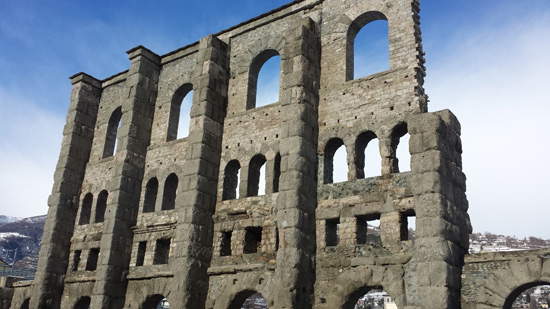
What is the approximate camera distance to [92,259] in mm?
19969

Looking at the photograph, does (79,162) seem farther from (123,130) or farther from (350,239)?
(350,239)

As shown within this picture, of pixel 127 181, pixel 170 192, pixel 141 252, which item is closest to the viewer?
pixel 141 252

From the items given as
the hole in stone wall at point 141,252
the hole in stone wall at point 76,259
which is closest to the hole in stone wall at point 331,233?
the hole in stone wall at point 141,252

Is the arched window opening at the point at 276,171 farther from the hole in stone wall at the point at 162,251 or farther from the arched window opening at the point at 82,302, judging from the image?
the arched window opening at the point at 82,302

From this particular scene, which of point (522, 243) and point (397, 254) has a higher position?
point (522, 243)

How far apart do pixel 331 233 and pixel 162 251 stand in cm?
643

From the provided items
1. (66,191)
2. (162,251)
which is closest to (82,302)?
(162,251)

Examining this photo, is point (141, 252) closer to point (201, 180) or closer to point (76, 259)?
point (76, 259)

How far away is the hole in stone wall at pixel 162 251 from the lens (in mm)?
17728

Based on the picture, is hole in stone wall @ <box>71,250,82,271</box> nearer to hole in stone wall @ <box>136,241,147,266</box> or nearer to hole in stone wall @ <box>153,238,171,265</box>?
hole in stone wall @ <box>136,241,147,266</box>

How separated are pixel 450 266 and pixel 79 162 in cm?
1603

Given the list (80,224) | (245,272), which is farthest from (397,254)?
(80,224)

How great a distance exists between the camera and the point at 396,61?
14.9 metres

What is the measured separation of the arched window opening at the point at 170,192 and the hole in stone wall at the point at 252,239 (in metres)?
4.06
